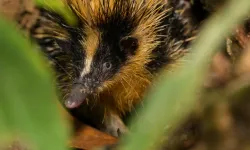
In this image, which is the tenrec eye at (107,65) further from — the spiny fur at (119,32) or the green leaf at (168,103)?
the green leaf at (168,103)

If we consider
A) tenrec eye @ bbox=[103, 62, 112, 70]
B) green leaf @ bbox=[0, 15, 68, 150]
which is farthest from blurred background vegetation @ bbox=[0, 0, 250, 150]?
tenrec eye @ bbox=[103, 62, 112, 70]

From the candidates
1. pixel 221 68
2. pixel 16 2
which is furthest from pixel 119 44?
pixel 16 2

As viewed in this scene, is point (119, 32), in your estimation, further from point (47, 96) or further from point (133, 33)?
point (47, 96)

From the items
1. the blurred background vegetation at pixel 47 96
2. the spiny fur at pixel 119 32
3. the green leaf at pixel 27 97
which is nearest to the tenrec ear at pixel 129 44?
the spiny fur at pixel 119 32

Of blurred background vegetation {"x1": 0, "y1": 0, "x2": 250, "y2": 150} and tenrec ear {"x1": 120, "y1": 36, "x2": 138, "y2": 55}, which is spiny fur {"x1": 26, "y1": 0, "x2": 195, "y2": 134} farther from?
blurred background vegetation {"x1": 0, "y1": 0, "x2": 250, "y2": 150}

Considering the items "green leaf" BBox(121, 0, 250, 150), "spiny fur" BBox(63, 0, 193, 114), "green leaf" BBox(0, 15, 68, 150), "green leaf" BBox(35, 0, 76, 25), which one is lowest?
"spiny fur" BBox(63, 0, 193, 114)
